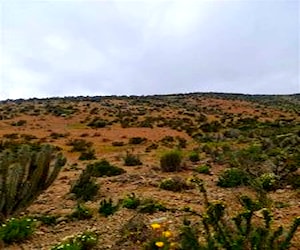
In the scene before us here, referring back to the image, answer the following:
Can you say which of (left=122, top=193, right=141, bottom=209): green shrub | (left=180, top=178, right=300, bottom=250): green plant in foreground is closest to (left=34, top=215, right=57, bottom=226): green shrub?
(left=122, top=193, right=141, bottom=209): green shrub

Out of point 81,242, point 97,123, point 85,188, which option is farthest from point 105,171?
point 97,123

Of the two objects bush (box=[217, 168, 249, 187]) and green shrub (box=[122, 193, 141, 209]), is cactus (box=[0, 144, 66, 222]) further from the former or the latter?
bush (box=[217, 168, 249, 187])

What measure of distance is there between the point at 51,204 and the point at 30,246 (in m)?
3.06

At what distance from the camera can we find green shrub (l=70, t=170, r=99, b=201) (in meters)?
12.9

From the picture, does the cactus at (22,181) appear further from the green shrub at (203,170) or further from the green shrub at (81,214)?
the green shrub at (203,170)

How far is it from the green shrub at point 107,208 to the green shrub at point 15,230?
1.59m

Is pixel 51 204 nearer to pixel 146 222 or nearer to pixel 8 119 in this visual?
pixel 146 222

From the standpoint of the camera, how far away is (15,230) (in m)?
9.66

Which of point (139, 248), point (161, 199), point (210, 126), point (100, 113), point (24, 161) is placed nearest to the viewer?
point (139, 248)

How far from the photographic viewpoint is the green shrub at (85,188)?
12.9 metres

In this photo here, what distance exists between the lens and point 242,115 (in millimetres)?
52281

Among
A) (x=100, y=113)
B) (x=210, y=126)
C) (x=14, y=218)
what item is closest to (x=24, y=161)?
(x=14, y=218)

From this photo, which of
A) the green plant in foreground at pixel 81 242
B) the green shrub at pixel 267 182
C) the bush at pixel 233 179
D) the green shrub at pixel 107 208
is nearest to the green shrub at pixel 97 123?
the bush at pixel 233 179

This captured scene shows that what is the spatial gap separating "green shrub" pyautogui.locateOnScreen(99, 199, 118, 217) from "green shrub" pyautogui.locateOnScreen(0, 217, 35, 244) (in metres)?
1.59
